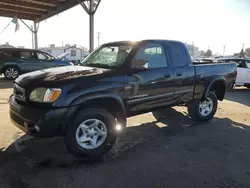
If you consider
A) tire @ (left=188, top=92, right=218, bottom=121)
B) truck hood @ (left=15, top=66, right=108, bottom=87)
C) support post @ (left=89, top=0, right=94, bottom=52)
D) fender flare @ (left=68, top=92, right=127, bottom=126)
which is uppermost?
support post @ (left=89, top=0, right=94, bottom=52)

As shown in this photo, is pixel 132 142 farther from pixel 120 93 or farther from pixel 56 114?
pixel 56 114

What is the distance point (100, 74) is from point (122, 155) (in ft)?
4.37

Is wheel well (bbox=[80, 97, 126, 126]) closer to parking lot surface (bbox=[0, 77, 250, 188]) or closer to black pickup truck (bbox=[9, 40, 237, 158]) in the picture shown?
black pickup truck (bbox=[9, 40, 237, 158])

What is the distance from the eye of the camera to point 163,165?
3.54 m

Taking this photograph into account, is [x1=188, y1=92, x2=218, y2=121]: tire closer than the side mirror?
No

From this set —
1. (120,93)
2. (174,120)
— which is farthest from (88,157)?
(174,120)

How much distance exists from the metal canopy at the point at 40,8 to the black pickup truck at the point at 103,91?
788cm

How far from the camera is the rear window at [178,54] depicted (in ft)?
16.0

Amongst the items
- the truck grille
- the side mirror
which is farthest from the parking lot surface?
the side mirror

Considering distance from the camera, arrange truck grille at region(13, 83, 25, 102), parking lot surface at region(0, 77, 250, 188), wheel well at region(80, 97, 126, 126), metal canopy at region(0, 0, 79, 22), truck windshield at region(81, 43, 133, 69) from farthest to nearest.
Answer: metal canopy at region(0, 0, 79, 22) → truck windshield at region(81, 43, 133, 69) → wheel well at region(80, 97, 126, 126) → truck grille at region(13, 83, 25, 102) → parking lot surface at region(0, 77, 250, 188)

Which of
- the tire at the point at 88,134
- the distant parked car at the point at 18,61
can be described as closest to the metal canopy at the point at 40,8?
the distant parked car at the point at 18,61

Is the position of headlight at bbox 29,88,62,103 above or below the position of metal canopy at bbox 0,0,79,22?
below

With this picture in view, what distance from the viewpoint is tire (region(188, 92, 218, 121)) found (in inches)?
227

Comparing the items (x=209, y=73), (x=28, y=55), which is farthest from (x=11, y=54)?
(x=209, y=73)
